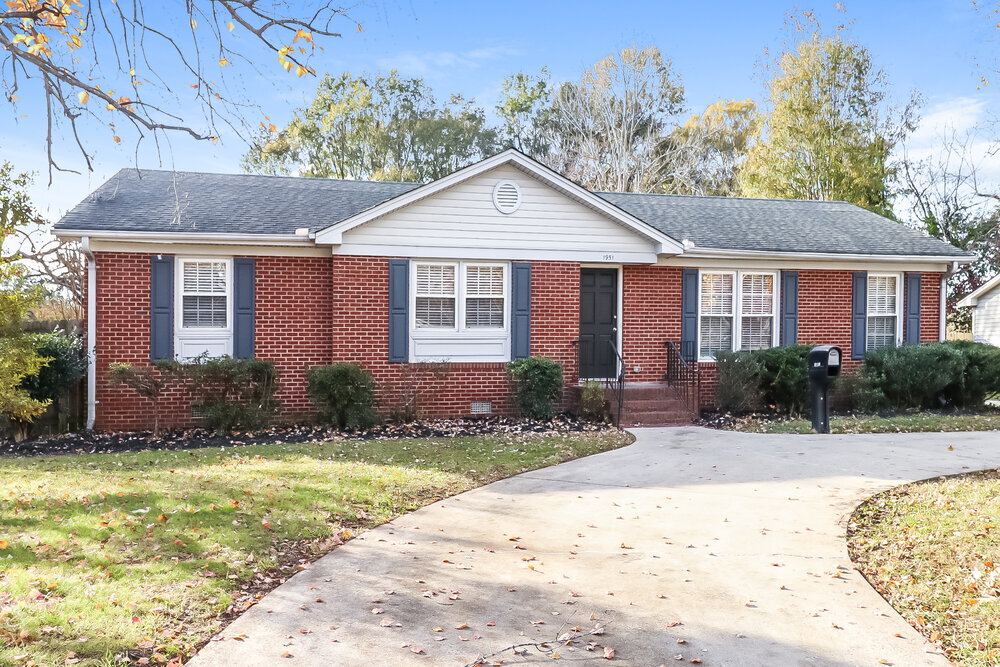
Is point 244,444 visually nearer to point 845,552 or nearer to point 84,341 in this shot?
point 84,341

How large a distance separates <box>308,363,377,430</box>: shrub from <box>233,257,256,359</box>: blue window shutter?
1.34m

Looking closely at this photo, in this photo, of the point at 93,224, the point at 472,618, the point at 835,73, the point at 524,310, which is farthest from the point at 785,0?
the point at 472,618

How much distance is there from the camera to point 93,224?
1165 centimetres

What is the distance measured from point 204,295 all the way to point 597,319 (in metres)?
6.80

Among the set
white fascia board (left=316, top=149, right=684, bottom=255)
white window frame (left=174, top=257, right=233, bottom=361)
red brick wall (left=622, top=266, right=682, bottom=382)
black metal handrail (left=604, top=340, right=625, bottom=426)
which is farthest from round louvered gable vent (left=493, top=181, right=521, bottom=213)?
white window frame (left=174, top=257, right=233, bottom=361)

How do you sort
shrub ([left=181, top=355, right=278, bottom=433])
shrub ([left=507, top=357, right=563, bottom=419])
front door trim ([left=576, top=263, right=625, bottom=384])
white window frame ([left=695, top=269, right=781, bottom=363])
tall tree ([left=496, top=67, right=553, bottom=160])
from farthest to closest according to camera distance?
tall tree ([left=496, top=67, right=553, bottom=160])
white window frame ([left=695, top=269, right=781, bottom=363])
front door trim ([left=576, top=263, right=625, bottom=384])
shrub ([left=507, top=357, right=563, bottom=419])
shrub ([left=181, top=355, right=278, bottom=433])

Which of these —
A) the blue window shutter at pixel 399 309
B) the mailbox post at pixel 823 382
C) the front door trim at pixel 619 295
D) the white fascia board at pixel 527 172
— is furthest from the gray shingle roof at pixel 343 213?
the mailbox post at pixel 823 382

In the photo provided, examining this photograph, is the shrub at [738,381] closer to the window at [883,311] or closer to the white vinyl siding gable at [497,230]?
the white vinyl siding gable at [497,230]

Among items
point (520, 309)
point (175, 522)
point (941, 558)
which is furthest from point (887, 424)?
point (175, 522)

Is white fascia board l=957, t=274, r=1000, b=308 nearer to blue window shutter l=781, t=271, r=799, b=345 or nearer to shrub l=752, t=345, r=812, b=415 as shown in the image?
blue window shutter l=781, t=271, r=799, b=345

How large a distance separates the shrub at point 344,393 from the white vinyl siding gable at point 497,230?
6.74 feet

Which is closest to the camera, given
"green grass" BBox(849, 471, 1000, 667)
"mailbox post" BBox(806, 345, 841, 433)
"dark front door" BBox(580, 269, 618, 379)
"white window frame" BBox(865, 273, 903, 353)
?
"green grass" BBox(849, 471, 1000, 667)

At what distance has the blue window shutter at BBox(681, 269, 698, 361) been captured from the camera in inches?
558

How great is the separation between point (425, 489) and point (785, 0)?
28762 millimetres
